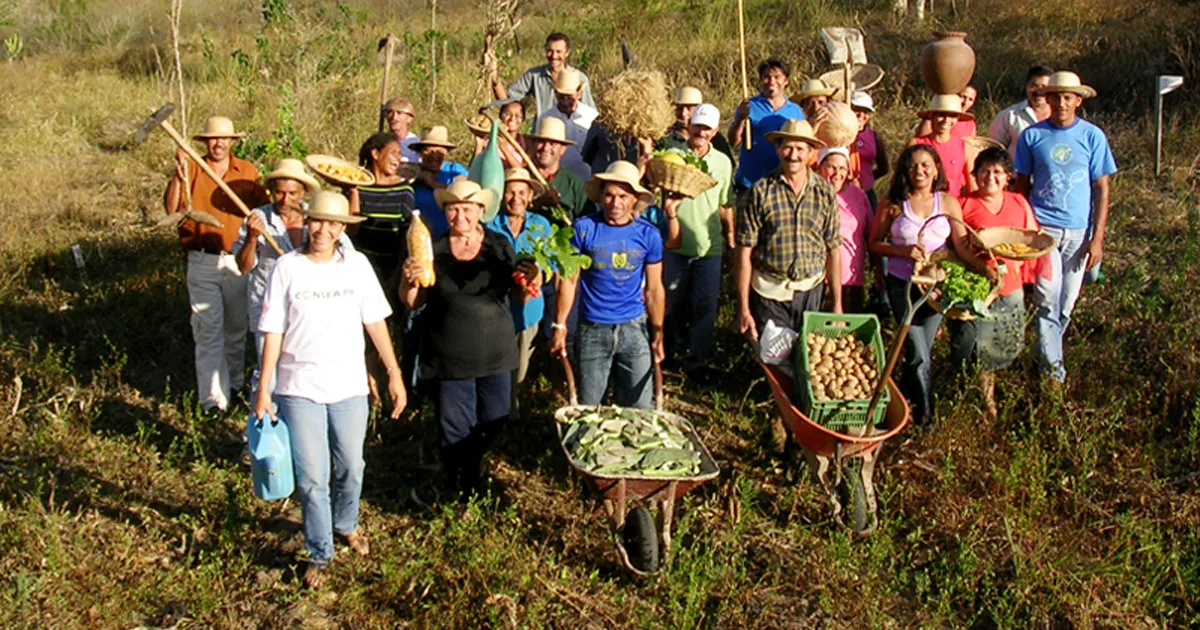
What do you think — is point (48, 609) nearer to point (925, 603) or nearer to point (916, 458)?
point (925, 603)

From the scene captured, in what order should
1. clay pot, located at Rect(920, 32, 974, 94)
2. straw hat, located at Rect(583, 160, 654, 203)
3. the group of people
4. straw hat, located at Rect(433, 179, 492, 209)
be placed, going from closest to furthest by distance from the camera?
1. the group of people
2. straw hat, located at Rect(433, 179, 492, 209)
3. straw hat, located at Rect(583, 160, 654, 203)
4. clay pot, located at Rect(920, 32, 974, 94)

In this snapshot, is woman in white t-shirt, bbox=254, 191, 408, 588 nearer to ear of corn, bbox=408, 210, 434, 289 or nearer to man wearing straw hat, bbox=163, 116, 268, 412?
ear of corn, bbox=408, 210, 434, 289

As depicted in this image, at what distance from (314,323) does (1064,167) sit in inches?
198

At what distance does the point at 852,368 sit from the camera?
5.52 m

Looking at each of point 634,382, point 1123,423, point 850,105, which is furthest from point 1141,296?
point 634,382

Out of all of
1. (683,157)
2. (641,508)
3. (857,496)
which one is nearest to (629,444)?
(641,508)

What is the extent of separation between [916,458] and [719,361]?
6.38 ft

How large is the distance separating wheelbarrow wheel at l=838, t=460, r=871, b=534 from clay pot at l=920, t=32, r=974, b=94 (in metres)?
3.43

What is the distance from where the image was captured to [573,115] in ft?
26.1

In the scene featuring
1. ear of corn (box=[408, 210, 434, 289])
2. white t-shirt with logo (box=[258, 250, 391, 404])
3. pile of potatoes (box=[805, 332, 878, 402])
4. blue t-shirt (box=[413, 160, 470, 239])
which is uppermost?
blue t-shirt (box=[413, 160, 470, 239])

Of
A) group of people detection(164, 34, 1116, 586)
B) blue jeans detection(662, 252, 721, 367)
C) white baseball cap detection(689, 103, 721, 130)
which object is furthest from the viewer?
blue jeans detection(662, 252, 721, 367)

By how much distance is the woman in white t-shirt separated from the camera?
15.0 feet

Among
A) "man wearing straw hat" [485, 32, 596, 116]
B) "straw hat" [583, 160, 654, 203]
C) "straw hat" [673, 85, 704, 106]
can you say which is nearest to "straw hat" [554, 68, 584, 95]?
"man wearing straw hat" [485, 32, 596, 116]

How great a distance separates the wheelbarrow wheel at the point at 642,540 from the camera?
4875mm
